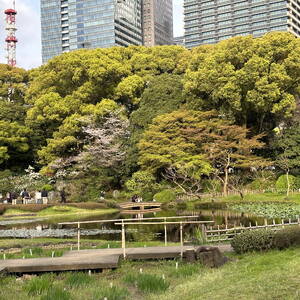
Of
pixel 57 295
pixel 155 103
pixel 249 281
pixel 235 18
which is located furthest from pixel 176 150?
pixel 235 18

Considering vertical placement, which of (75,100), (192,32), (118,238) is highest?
(192,32)

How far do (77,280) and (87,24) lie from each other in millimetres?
109550

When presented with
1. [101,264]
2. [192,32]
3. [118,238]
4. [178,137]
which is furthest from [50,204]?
[192,32]

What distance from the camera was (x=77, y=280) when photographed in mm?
8141

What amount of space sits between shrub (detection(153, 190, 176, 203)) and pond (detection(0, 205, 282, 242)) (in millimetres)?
3600

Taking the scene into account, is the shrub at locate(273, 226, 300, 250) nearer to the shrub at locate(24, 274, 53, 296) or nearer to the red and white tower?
the shrub at locate(24, 274, 53, 296)

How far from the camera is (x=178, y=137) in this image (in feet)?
103

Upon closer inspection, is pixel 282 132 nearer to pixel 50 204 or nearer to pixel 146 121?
pixel 146 121

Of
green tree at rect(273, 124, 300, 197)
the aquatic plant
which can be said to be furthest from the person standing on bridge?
green tree at rect(273, 124, 300, 197)

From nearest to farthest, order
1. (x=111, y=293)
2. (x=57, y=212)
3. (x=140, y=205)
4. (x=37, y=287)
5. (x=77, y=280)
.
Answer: (x=111, y=293) → (x=37, y=287) → (x=77, y=280) → (x=57, y=212) → (x=140, y=205)

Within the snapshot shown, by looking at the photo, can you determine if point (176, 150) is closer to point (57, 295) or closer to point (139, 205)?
point (139, 205)

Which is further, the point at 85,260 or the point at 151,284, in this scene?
the point at 85,260

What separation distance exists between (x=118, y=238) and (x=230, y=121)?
692 inches

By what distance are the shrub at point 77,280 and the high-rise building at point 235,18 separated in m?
100
